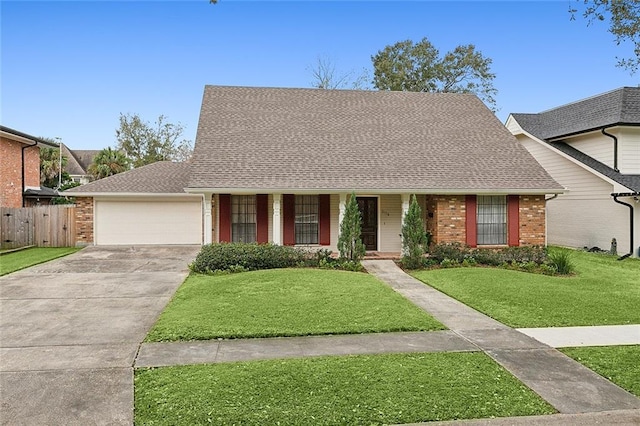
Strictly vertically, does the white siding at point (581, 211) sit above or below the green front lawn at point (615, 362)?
above

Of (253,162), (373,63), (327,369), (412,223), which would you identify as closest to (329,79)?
(373,63)

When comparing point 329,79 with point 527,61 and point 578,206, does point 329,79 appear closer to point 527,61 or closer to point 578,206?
point 527,61

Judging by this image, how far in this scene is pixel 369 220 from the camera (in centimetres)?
1590

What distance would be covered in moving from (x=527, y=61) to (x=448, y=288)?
595 inches

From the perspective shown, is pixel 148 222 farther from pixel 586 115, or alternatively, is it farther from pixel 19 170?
pixel 586 115

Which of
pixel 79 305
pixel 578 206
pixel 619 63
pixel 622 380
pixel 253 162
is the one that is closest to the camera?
pixel 622 380

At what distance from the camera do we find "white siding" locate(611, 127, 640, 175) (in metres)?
16.8

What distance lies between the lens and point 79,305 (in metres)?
8.76

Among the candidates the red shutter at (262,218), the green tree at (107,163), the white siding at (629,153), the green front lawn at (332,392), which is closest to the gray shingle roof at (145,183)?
the red shutter at (262,218)

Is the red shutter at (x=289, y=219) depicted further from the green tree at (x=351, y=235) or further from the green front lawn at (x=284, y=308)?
the green front lawn at (x=284, y=308)

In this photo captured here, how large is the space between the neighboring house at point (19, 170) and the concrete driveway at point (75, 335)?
32.2ft

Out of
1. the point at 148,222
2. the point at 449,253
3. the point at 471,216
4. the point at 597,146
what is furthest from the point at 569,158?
the point at 148,222

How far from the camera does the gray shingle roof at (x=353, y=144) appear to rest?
1450cm

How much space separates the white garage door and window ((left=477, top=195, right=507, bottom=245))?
11.2 metres
